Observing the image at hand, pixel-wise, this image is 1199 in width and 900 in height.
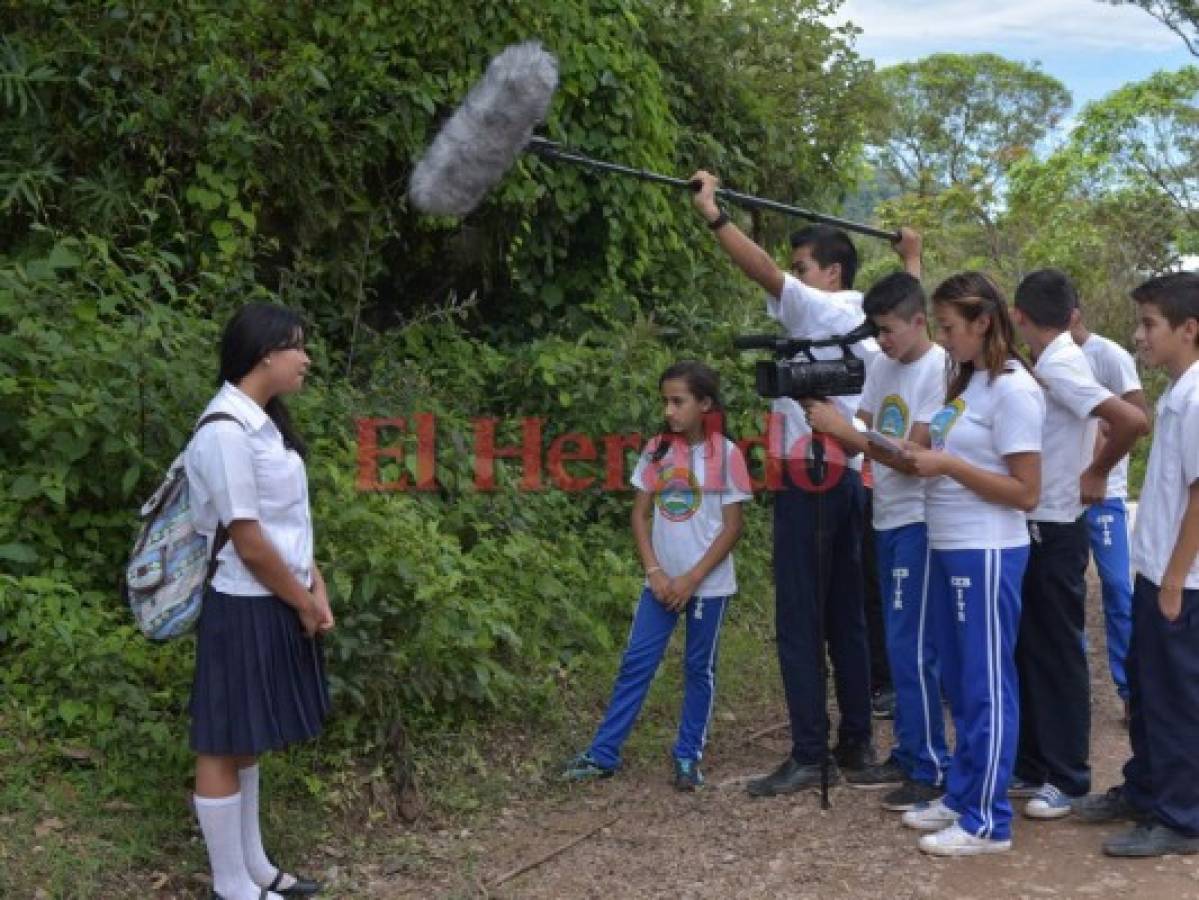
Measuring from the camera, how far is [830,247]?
5055 millimetres

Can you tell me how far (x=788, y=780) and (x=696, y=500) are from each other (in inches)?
43.3

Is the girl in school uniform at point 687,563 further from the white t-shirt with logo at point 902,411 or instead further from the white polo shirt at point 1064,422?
the white polo shirt at point 1064,422

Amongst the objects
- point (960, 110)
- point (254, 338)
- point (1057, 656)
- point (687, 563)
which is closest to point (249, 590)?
point (254, 338)

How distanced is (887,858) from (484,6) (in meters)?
4.99

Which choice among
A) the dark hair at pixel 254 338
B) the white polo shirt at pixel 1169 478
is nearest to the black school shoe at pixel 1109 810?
the white polo shirt at pixel 1169 478

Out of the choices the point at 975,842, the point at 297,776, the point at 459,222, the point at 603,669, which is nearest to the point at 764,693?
the point at 603,669

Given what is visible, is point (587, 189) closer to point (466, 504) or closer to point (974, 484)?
point (466, 504)

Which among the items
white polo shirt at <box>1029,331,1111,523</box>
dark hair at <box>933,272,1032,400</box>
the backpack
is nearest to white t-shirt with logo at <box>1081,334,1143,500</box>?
white polo shirt at <box>1029,331,1111,523</box>

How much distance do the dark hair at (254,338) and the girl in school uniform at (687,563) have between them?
1.67 metres

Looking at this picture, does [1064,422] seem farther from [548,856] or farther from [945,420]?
[548,856]

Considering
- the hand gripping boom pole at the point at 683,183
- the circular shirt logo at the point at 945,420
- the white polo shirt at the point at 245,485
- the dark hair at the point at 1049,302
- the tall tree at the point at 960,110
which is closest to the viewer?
the white polo shirt at the point at 245,485

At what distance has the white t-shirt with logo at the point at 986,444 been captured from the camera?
4297 millimetres

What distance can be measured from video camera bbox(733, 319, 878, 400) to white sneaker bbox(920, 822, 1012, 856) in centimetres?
151

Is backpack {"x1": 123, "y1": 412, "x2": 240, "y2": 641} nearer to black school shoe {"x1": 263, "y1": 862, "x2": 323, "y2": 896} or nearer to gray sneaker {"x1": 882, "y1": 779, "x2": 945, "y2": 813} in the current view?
black school shoe {"x1": 263, "y1": 862, "x2": 323, "y2": 896}
